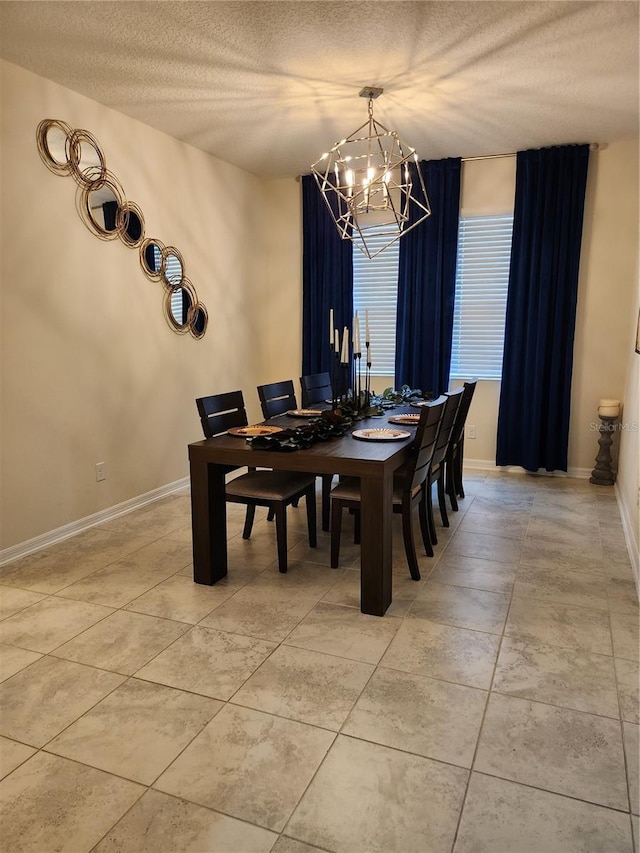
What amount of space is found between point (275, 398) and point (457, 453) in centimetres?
142

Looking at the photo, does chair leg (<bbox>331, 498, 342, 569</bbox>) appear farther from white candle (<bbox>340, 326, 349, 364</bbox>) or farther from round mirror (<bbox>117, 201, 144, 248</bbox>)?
round mirror (<bbox>117, 201, 144, 248</bbox>)

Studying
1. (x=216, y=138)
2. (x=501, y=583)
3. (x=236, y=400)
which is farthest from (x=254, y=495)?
(x=216, y=138)

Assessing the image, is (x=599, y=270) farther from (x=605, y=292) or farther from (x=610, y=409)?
(x=610, y=409)

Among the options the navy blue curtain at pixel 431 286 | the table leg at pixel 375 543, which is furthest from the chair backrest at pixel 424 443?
the navy blue curtain at pixel 431 286

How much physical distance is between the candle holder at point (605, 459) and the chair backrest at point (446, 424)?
1914mm

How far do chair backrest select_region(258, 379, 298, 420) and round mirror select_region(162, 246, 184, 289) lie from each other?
3.94ft

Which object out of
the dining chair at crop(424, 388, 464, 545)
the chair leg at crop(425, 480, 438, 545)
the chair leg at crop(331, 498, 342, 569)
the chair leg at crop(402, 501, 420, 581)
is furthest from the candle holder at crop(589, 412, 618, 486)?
the chair leg at crop(331, 498, 342, 569)

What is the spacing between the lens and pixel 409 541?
2.96 m

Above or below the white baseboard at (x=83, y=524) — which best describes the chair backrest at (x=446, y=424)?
above

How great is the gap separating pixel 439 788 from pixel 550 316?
4130 mm

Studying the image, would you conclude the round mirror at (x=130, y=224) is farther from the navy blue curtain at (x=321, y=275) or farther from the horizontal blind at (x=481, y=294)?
the horizontal blind at (x=481, y=294)

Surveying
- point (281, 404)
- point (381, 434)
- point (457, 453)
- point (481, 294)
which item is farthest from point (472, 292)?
point (381, 434)

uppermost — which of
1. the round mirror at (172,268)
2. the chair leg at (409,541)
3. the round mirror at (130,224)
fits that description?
the round mirror at (130,224)

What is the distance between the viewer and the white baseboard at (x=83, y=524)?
11.1 feet
